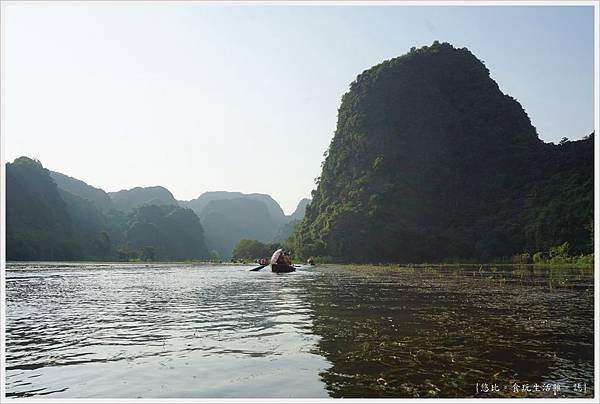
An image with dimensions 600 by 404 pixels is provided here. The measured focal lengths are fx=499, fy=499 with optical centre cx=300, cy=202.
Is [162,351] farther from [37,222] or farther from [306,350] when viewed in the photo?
[37,222]

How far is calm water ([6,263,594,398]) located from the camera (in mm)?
8992

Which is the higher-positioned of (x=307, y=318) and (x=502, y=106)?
(x=502, y=106)

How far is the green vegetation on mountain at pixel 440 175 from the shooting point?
94312mm

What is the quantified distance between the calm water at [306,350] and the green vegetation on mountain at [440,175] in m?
67.5

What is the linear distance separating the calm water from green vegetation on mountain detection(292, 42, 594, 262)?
6752cm

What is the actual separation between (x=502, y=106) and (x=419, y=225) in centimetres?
4819

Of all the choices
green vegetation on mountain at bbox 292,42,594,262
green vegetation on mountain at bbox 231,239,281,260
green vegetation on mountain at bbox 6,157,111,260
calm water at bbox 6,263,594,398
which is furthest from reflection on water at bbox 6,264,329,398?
green vegetation on mountain at bbox 231,239,281,260

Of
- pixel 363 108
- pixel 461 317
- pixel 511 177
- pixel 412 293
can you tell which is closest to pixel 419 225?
pixel 511 177

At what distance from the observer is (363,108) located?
14450cm

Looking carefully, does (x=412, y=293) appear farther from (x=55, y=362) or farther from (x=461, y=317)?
(x=55, y=362)

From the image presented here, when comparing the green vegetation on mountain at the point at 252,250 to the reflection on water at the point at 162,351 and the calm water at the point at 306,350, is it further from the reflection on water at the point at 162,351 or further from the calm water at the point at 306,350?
the calm water at the point at 306,350

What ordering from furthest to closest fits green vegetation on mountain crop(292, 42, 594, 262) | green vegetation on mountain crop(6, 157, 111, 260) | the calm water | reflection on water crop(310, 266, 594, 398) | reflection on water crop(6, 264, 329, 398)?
green vegetation on mountain crop(6, 157, 111, 260) → green vegetation on mountain crop(292, 42, 594, 262) → reflection on water crop(6, 264, 329, 398) → the calm water → reflection on water crop(310, 266, 594, 398)

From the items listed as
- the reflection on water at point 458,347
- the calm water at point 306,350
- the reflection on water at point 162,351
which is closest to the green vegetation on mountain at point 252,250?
the reflection on water at point 162,351

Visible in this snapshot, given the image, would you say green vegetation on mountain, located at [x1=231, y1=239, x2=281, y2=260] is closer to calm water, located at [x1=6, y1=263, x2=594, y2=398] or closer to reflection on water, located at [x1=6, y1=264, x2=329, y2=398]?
reflection on water, located at [x1=6, y1=264, x2=329, y2=398]
